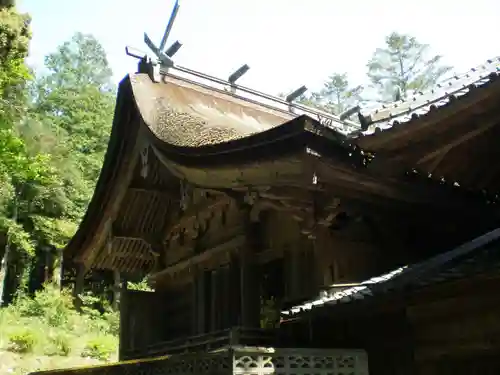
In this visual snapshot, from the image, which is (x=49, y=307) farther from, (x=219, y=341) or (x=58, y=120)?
(x=219, y=341)

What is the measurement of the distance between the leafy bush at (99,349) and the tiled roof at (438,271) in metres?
16.5

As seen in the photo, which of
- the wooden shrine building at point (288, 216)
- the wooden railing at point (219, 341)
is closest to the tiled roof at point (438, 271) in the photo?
the wooden shrine building at point (288, 216)

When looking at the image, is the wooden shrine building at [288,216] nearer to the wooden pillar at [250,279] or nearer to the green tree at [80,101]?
the wooden pillar at [250,279]

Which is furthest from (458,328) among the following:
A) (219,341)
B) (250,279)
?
(250,279)

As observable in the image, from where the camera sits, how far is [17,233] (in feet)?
88.6

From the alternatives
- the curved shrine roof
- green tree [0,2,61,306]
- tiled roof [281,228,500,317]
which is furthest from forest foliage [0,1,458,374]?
tiled roof [281,228,500,317]

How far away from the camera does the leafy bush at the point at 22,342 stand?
2070 centimetres

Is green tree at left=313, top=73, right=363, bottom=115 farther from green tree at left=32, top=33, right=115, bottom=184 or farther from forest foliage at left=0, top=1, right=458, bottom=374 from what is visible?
green tree at left=32, top=33, right=115, bottom=184

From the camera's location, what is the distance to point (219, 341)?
730 cm

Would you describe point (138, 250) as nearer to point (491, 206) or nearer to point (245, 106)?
point (245, 106)

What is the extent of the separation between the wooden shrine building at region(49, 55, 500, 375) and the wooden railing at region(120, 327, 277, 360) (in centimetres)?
2

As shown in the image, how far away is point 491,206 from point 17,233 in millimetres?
23881

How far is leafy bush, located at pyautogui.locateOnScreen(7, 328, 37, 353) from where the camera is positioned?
20703 millimetres

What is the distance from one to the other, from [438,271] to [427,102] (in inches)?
70.4
